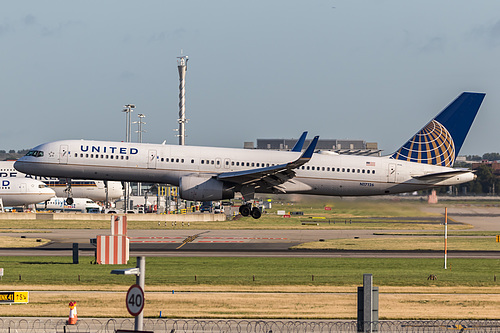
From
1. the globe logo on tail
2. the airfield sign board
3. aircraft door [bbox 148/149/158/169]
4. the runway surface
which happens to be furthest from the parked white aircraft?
the airfield sign board

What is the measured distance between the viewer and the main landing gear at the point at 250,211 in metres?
52.3

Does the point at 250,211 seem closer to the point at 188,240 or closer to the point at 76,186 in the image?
the point at 188,240

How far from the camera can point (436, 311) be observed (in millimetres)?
29109

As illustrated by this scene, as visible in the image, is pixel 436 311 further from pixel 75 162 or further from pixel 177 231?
pixel 177 231

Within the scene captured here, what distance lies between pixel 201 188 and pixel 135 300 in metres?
35.6

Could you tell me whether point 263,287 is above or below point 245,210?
below

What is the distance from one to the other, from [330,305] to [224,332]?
799 centimetres

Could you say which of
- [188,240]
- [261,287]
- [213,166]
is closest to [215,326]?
[261,287]

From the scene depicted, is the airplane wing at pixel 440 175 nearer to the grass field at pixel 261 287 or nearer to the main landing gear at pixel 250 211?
the grass field at pixel 261 287

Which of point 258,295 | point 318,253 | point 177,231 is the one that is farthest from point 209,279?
point 177,231

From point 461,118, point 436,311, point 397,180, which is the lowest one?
point 436,311

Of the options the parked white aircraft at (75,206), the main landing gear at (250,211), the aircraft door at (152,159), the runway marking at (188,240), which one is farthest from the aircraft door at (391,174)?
the parked white aircraft at (75,206)

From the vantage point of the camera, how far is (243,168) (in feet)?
171

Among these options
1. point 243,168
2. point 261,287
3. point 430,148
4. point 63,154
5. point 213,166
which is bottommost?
point 261,287
